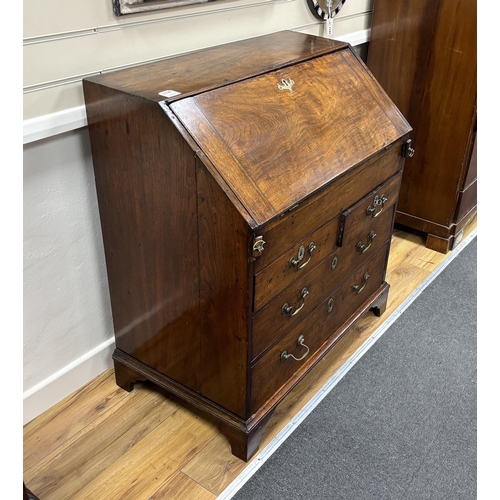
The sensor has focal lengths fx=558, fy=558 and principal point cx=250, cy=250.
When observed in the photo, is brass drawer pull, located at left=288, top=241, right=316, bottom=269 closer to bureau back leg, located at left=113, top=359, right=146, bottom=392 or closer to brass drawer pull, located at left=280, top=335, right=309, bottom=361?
brass drawer pull, located at left=280, top=335, right=309, bottom=361

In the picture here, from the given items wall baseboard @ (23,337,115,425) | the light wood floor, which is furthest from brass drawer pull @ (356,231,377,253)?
wall baseboard @ (23,337,115,425)

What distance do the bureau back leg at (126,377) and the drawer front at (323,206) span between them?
696 mm

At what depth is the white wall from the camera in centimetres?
138

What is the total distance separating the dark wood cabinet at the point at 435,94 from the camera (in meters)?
2.15

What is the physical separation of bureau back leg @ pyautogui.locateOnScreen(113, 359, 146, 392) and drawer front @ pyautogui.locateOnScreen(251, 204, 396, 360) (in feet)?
1.68

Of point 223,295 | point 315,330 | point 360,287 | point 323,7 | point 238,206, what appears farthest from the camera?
point 323,7

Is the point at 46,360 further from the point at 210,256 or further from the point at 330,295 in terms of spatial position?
the point at 330,295

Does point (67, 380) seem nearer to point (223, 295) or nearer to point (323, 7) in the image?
point (223, 295)

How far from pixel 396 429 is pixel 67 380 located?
1.04m

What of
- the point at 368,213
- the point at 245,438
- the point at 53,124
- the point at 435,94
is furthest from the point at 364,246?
the point at 53,124

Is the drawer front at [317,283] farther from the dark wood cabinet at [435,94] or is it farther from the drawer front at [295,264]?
the dark wood cabinet at [435,94]

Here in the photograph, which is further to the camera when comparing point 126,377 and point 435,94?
point 435,94

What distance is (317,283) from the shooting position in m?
1.62

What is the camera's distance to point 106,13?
4.70ft
